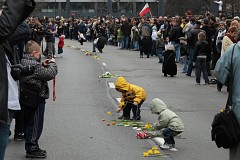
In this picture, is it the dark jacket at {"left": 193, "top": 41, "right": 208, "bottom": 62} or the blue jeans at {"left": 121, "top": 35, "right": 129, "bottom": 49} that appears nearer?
the dark jacket at {"left": 193, "top": 41, "right": 208, "bottom": 62}

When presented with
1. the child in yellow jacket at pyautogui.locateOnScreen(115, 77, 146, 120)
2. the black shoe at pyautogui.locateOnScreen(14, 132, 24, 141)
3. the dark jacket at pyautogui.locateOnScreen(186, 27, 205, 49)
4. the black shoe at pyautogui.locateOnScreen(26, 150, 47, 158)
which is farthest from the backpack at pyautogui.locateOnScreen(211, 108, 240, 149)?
the dark jacket at pyautogui.locateOnScreen(186, 27, 205, 49)

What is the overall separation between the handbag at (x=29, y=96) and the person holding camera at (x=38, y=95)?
0.01m

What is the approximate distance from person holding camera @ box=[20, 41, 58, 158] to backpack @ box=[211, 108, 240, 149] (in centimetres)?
364

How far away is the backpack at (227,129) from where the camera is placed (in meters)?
4.88

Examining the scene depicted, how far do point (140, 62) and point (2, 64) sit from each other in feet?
76.9

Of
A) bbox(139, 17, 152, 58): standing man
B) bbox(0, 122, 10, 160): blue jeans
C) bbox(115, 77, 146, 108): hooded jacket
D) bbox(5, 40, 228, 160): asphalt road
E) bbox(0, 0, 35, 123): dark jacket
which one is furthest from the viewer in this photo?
bbox(139, 17, 152, 58): standing man

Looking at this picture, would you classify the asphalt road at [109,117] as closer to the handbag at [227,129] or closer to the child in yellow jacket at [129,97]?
the child in yellow jacket at [129,97]

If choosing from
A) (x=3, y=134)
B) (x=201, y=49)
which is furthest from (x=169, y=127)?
(x=201, y=49)

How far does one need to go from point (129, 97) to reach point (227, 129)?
6.52m

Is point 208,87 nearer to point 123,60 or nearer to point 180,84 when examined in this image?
point 180,84

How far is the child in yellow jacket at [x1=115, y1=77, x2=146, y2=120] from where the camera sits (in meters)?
11.2

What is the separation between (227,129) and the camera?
16.0 ft

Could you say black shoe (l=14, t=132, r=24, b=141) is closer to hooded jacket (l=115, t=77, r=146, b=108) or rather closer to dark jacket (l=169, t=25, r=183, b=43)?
hooded jacket (l=115, t=77, r=146, b=108)

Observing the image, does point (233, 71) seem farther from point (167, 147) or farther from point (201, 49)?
point (201, 49)
